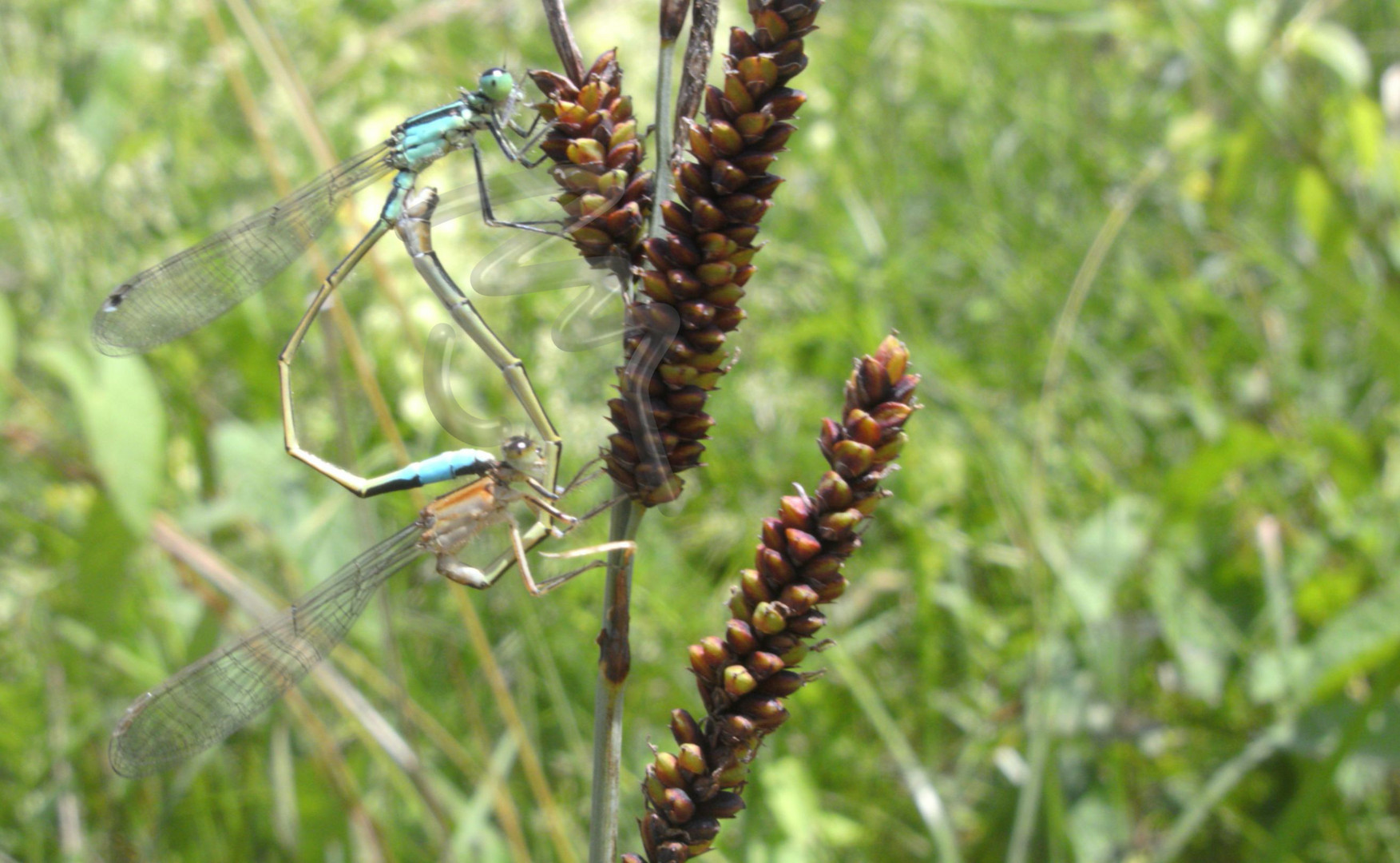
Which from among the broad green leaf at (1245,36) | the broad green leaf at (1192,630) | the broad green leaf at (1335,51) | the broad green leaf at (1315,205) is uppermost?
the broad green leaf at (1245,36)

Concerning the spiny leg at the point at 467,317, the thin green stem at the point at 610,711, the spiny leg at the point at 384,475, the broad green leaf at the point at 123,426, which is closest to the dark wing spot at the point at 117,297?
the broad green leaf at the point at 123,426

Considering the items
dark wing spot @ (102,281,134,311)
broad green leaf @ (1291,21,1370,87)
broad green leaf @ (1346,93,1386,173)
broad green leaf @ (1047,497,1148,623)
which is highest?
dark wing spot @ (102,281,134,311)

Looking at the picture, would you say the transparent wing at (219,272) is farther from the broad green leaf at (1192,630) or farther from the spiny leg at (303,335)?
the broad green leaf at (1192,630)

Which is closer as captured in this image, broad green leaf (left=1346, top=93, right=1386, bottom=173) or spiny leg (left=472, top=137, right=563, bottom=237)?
spiny leg (left=472, top=137, right=563, bottom=237)

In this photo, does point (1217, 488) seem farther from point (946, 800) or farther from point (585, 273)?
point (585, 273)

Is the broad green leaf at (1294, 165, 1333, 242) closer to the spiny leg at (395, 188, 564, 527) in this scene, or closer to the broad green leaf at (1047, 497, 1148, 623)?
the broad green leaf at (1047, 497, 1148, 623)

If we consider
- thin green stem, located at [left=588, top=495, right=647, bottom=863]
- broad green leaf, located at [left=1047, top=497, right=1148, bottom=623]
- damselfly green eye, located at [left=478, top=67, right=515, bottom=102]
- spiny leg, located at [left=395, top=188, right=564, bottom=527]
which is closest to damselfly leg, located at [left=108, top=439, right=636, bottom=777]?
spiny leg, located at [left=395, top=188, right=564, bottom=527]

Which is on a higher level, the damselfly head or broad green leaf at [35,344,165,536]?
broad green leaf at [35,344,165,536]

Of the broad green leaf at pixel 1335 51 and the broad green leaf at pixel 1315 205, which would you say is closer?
the broad green leaf at pixel 1335 51
